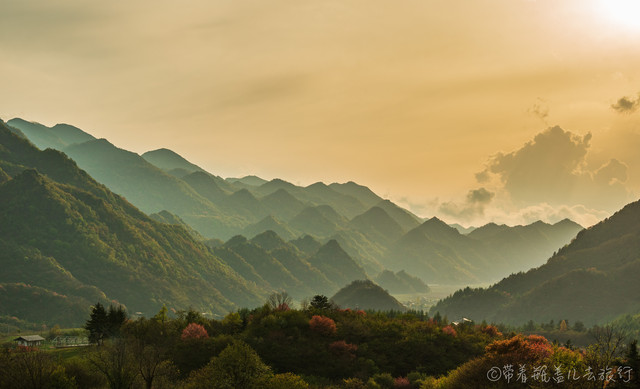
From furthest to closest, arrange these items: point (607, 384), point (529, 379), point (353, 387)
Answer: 1. point (353, 387)
2. point (529, 379)
3. point (607, 384)

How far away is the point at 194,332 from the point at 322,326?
32.6 m

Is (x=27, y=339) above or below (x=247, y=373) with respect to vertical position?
below

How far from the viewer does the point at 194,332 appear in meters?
130

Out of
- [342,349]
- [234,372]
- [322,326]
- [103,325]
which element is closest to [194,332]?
[322,326]

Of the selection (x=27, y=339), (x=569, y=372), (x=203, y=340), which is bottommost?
(x=27, y=339)

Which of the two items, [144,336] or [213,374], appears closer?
[213,374]

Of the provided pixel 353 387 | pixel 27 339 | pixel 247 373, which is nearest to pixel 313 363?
pixel 353 387

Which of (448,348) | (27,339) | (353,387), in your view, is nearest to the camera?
(353,387)

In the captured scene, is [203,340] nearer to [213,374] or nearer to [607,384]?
[213,374]

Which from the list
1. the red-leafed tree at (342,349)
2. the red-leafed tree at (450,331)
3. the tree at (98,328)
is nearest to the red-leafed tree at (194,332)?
the tree at (98,328)

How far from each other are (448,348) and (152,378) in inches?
3184

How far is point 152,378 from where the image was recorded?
277 ft

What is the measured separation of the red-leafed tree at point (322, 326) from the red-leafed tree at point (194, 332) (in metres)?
27.4

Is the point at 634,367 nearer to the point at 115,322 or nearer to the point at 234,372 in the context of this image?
the point at 234,372
